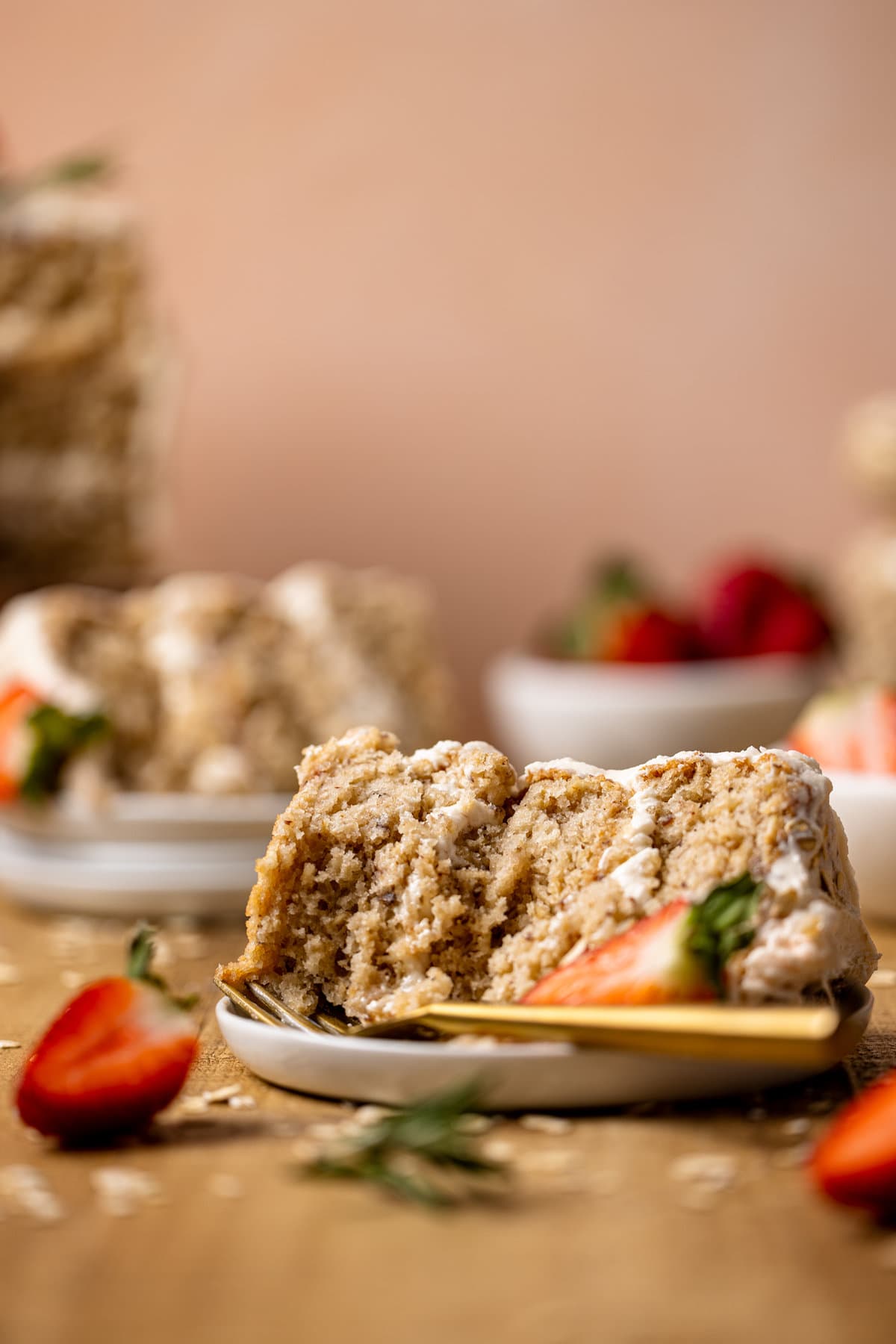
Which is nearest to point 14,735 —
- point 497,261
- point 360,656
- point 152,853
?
point 152,853

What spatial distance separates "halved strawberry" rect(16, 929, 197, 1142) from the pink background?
238 centimetres

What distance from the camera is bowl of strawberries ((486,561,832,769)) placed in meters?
2.64

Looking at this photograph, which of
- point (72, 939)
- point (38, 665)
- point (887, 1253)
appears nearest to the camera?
point (887, 1253)

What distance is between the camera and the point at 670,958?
111 cm

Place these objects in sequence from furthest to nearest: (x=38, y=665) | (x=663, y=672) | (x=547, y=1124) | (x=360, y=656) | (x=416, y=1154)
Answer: (x=663, y=672)
(x=360, y=656)
(x=38, y=665)
(x=547, y=1124)
(x=416, y=1154)

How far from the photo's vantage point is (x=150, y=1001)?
3.81 ft

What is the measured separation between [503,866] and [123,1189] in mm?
403

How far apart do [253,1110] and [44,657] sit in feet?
3.45

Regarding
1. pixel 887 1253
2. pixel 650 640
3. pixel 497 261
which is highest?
pixel 497 261

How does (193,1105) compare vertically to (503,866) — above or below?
below

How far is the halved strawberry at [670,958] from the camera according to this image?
3.60 ft

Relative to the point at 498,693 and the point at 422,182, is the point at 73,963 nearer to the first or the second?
the point at 498,693

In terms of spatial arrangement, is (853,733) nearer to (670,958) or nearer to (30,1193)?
(670,958)

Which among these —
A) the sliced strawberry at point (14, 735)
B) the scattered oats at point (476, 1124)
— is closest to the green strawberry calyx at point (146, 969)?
the scattered oats at point (476, 1124)
